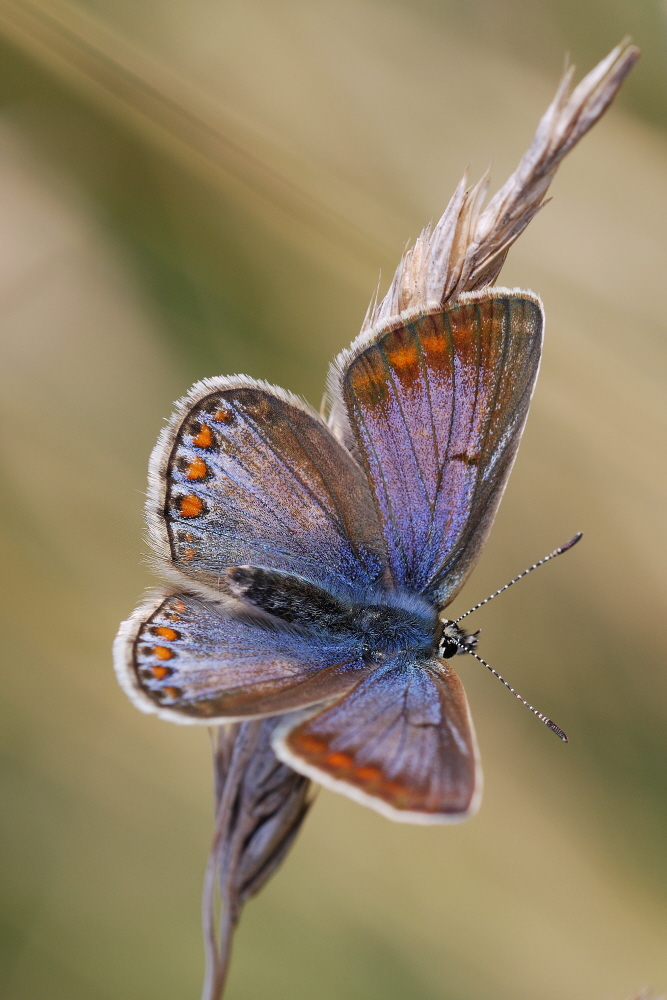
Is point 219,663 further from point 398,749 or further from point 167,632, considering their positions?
point 398,749

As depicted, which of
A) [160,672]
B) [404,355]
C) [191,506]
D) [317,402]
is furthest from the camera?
[317,402]

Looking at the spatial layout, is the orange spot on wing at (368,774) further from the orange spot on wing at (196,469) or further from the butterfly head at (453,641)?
the orange spot on wing at (196,469)

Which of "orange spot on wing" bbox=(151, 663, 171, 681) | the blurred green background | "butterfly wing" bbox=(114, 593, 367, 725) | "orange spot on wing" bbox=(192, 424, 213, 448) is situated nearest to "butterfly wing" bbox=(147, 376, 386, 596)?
"orange spot on wing" bbox=(192, 424, 213, 448)

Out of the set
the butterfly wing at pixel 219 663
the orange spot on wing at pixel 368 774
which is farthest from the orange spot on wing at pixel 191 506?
the orange spot on wing at pixel 368 774

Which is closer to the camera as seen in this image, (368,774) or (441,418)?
(368,774)

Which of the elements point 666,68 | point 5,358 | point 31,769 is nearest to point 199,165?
point 5,358

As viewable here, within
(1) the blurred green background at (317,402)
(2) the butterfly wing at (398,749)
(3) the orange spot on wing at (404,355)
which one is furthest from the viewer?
(1) the blurred green background at (317,402)

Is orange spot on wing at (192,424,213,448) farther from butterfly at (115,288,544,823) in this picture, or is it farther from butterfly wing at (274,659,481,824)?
butterfly wing at (274,659,481,824)

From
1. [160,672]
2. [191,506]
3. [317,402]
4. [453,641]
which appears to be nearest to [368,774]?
[160,672]

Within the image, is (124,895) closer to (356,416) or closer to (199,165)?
(356,416)
